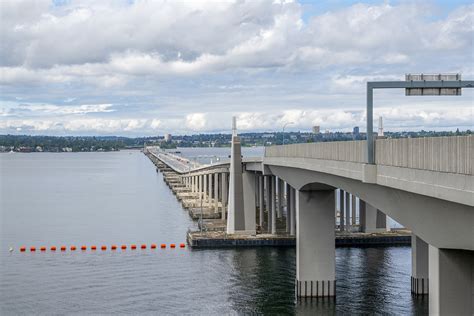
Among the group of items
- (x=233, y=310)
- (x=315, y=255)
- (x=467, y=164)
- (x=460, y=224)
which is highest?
(x=467, y=164)

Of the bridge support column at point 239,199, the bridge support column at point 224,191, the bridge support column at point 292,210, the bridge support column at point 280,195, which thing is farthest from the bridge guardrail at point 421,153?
the bridge support column at point 224,191

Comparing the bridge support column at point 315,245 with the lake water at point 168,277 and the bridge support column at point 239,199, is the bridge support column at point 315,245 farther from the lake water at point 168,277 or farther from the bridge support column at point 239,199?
the bridge support column at point 239,199

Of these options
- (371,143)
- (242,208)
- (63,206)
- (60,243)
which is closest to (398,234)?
(242,208)

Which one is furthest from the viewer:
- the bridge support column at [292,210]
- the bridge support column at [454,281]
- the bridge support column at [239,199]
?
Result: the bridge support column at [239,199]

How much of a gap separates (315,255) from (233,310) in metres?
6.14

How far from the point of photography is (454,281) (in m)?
25.7

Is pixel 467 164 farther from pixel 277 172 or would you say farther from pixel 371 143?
pixel 277 172

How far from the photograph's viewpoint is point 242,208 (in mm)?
77750

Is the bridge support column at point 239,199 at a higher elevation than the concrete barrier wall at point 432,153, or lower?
lower

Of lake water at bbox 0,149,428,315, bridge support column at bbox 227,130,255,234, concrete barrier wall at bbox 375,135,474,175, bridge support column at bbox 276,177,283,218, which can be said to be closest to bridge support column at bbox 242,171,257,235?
bridge support column at bbox 227,130,255,234

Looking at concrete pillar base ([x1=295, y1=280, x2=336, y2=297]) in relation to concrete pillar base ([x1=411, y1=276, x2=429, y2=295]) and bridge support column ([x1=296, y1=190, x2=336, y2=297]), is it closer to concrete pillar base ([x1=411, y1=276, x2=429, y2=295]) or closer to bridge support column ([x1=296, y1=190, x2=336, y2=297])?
bridge support column ([x1=296, y1=190, x2=336, y2=297])

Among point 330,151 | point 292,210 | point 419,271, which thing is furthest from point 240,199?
point 330,151

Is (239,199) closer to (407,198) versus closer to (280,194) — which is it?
(280,194)

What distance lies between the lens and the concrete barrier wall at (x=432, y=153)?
75.9 feet
